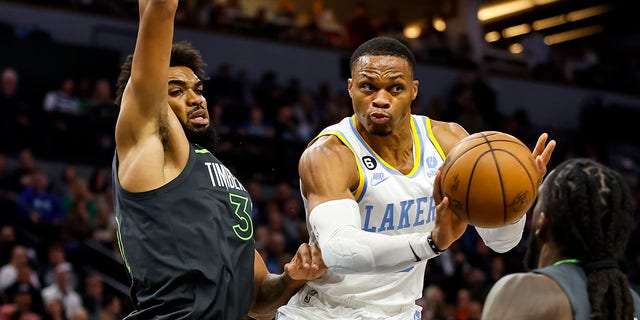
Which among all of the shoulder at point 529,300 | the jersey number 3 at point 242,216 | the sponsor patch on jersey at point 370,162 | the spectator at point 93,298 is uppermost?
the sponsor patch on jersey at point 370,162

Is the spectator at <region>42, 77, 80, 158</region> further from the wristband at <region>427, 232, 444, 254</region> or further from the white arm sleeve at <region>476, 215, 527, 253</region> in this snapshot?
the wristband at <region>427, 232, 444, 254</region>

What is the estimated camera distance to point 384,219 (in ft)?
14.6

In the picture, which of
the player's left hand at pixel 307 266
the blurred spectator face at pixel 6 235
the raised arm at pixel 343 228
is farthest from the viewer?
the blurred spectator face at pixel 6 235

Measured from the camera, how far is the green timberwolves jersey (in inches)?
151

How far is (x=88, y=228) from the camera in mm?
10266

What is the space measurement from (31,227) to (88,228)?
63 centimetres

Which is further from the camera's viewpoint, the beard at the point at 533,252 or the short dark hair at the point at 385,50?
the short dark hair at the point at 385,50

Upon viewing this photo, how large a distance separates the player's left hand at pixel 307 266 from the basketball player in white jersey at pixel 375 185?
11 cm

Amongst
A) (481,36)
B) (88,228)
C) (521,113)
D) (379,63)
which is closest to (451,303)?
(88,228)

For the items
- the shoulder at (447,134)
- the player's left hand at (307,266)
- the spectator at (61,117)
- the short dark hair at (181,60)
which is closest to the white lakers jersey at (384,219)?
the player's left hand at (307,266)

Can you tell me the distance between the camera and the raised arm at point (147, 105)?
371 cm

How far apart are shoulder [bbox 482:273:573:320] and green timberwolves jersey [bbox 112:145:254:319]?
1.38 m

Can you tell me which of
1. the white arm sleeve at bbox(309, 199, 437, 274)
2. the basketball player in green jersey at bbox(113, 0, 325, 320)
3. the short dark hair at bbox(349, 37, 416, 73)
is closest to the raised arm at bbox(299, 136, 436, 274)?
the white arm sleeve at bbox(309, 199, 437, 274)

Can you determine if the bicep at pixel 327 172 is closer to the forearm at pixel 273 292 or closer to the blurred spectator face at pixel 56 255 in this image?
the forearm at pixel 273 292
